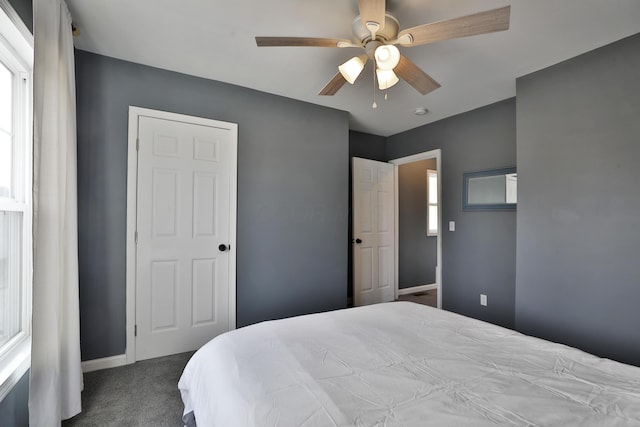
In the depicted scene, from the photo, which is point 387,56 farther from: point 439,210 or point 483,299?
point 483,299

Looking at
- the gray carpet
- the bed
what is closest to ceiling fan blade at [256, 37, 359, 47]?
the bed

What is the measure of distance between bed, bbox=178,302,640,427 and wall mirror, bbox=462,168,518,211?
1948mm

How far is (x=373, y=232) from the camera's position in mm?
4277

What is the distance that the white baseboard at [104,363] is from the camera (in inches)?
93.0

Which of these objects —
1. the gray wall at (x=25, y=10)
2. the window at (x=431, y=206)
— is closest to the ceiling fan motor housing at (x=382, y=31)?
the gray wall at (x=25, y=10)

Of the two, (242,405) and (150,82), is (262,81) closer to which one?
(150,82)

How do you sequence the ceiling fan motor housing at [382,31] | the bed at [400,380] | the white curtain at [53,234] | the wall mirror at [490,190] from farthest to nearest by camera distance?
the wall mirror at [490,190]
the ceiling fan motor housing at [382,31]
the white curtain at [53,234]
the bed at [400,380]

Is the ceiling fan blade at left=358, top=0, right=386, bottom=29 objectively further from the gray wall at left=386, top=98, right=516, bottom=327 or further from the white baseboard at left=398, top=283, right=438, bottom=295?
the white baseboard at left=398, top=283, right=438, bottom=295

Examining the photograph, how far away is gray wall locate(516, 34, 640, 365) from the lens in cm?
212

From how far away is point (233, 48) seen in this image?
7.60ft

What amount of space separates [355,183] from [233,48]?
226 centimetres

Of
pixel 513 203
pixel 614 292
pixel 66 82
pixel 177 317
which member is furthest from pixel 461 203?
pixel 66 82

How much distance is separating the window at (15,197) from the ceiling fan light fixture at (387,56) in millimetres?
1834

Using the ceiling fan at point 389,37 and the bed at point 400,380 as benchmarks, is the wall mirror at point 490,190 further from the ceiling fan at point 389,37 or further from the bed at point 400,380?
the bed at point 400,380
